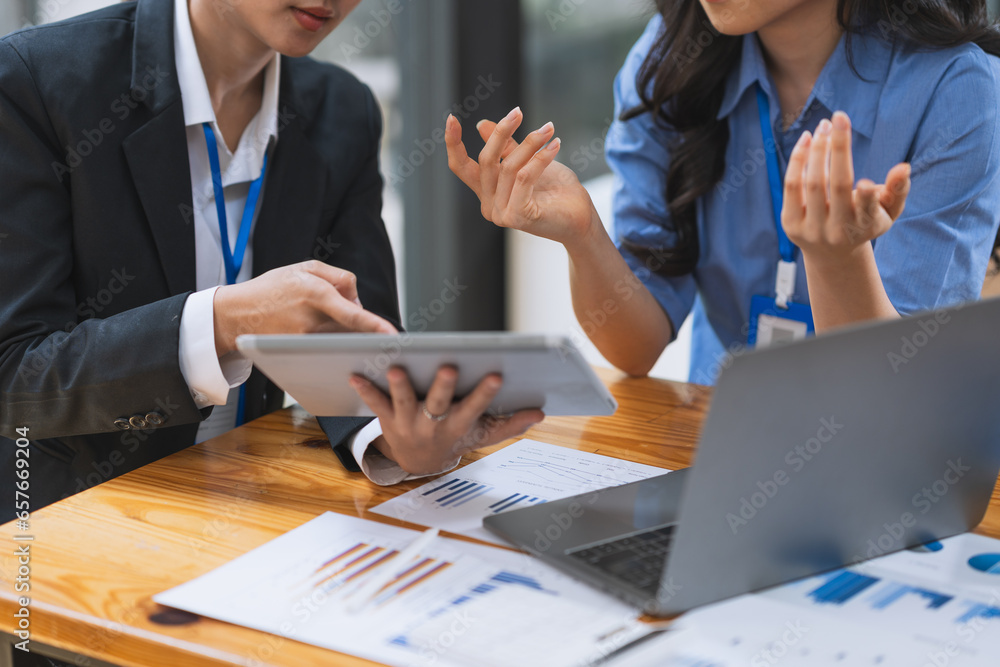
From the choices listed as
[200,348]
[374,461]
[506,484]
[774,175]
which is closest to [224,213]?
[200,348]

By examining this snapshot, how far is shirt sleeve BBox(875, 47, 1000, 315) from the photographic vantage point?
3.96ft

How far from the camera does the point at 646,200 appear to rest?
148 centimetres

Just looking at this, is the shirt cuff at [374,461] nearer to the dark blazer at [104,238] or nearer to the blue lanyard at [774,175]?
the dark blazer at [104,238]

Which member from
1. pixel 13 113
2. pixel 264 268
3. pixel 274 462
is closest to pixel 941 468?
pixel 274 462

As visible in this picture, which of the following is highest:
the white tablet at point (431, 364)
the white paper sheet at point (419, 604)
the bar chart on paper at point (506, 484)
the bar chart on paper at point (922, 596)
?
the white tablet at point (431, 364)

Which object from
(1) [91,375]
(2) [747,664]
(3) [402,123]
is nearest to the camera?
(2) [747,664]

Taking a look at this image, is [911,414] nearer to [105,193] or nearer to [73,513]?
[73,513]

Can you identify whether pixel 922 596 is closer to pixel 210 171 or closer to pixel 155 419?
pixel 155 419

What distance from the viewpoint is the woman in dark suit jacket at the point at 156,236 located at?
878mm

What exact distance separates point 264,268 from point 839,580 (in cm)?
87

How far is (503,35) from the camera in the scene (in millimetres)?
2805

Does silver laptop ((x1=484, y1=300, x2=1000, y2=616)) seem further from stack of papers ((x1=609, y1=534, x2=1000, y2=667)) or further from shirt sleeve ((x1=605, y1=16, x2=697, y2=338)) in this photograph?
shirt sleeve ((x1=605, y1=16, x2=697, y2=338))

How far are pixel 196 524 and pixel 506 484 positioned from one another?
30cm

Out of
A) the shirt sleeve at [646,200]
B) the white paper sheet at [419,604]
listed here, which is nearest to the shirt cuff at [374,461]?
the white paper sheet at [419,604]
